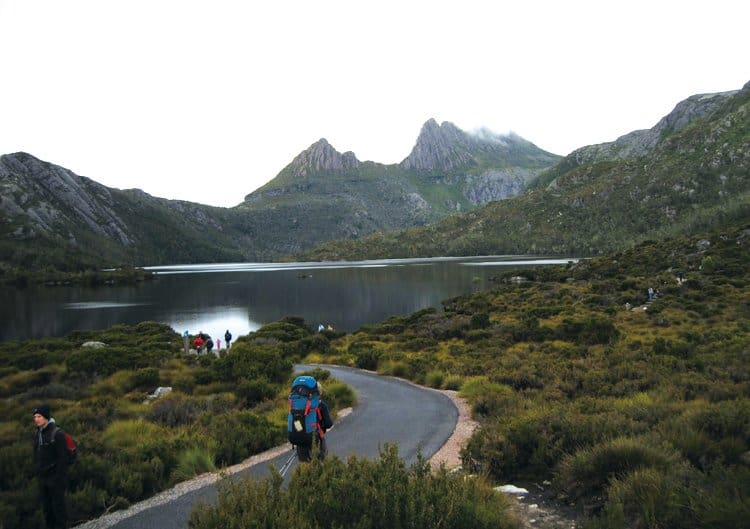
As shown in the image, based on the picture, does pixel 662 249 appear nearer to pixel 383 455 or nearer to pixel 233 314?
pixel 233 314

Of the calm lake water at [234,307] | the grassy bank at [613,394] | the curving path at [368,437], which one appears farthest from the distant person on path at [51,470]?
the calm lake water at [234,307]

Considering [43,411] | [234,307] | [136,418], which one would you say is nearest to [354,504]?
[43,411]

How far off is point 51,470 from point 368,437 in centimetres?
660

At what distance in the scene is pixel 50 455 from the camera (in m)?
7.27

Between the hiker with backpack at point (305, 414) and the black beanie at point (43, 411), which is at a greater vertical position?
the black beanie at point (43, 411)

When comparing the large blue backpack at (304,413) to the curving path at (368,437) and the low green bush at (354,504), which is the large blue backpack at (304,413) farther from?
the low green bush at (354,504)

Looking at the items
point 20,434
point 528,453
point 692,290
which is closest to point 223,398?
point 20,434

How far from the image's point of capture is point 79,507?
754 centimetres

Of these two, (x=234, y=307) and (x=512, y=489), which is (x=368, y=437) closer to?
(x=512, y=489)

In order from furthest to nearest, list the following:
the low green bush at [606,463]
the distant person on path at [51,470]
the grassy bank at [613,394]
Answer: the distant person on path at [51,470], the low green bush at [606,463], the grassy bank at [613,394]

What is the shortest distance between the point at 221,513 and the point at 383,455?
2033 mm

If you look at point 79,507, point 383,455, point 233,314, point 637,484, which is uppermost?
Result: point 383,455

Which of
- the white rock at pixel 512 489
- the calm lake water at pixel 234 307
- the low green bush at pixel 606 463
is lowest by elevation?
the calm lake water at pixel 234 307

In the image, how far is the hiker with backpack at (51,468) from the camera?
23.3 ft
